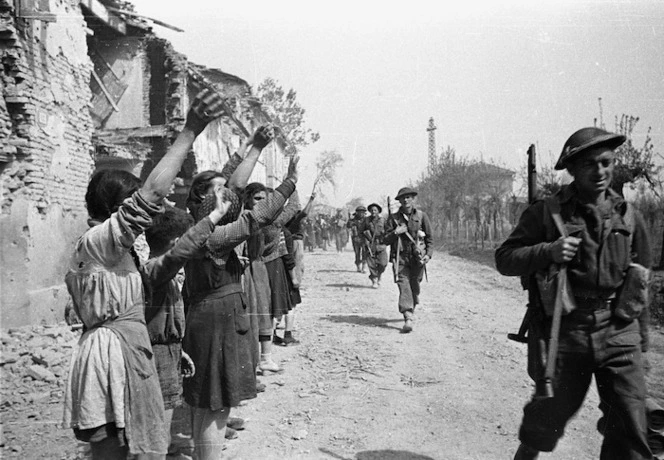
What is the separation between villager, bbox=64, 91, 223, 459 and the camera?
2.10 meters

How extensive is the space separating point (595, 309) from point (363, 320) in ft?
19.5

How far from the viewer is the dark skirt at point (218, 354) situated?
309cm

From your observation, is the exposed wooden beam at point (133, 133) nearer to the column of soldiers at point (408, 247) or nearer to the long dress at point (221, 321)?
the column of soldiers at point (408, 247)

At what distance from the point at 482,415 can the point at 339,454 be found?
1.34 metres

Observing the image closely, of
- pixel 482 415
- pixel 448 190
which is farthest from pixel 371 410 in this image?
pixel 448 190

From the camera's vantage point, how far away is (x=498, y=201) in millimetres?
28094

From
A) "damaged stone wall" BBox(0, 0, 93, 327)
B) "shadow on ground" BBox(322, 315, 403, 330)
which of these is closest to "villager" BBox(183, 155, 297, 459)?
"shadow on ground" BBox(322, 315, 403, 330)

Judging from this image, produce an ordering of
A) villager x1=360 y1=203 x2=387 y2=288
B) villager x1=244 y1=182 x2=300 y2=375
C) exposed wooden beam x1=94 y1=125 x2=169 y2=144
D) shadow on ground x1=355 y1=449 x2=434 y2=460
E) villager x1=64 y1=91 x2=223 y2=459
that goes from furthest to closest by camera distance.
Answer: exposed wooden beam x1=94 y1=125 x2=169 y2=144 < villager x1=360 y1=203 x2=387 y2=288 < villager x1=244 y1=182 x2=300 y2=375 < shadow on ground x1=355 y1=449 x2=434 y2=460 < villager x1=64 y1=91 x2=223 y2=459

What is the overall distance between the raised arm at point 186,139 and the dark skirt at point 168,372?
4.07ft

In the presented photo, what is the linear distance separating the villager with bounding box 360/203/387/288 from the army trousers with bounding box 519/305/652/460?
826 centimetres

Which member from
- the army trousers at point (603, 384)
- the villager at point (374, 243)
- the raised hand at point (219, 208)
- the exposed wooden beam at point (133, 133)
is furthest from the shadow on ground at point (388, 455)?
the exposed wooden beam at point (133, 133)

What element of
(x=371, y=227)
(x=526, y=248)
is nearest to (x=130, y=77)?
(x=371, y=227)

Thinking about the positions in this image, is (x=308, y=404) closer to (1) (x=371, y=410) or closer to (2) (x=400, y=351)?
(1) (x=371, y=410)

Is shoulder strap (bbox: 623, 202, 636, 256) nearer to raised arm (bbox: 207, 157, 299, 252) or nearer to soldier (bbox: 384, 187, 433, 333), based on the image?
raised arm (bbox: 207, 157, 299, 252)
